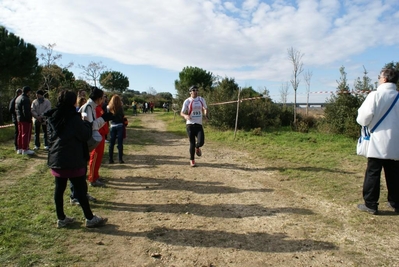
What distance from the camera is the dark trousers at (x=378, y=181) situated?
3965 mm

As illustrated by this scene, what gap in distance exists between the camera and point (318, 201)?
461cm

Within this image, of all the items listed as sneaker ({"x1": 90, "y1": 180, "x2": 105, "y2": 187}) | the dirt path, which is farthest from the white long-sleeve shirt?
sneaker ({"x1": 90, "y1": 180, "x2": 105, "y2": 187})

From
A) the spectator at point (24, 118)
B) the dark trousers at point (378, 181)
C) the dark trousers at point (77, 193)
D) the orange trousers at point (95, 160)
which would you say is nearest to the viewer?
the dark trousers at point (77, 193)

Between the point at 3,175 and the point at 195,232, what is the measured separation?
15.7ft

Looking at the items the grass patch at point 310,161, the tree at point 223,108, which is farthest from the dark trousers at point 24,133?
the tree at point 223,108

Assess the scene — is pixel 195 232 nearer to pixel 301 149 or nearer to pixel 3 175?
pixel 3 175

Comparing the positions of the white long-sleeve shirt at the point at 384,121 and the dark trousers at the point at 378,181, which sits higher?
the white long-sleeve shirt at the point at 384,121

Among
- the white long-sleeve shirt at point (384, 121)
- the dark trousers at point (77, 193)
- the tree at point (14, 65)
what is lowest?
the dark trousers at point (77, 193)

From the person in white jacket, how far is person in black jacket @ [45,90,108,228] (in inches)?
149

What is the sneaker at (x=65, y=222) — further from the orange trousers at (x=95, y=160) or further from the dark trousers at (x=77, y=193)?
the orange trousers at (x=95, y=160)

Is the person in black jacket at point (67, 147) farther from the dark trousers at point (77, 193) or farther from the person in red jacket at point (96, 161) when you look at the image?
the person in red jacket at point (96, 161)

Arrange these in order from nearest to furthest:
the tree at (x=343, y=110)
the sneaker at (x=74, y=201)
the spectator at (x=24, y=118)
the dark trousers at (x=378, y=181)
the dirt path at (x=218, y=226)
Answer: the dirt path at (x=218, y=226), the dark trousers at (x=378, y=181), the sneaker at (x=74, y=201), the spectator at (x=24, y=118), the tree at (x=343, y=110)

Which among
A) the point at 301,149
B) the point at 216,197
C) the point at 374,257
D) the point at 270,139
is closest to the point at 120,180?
the point at 216,197

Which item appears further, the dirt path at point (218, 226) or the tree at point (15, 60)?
the tree at point (15, 60)
